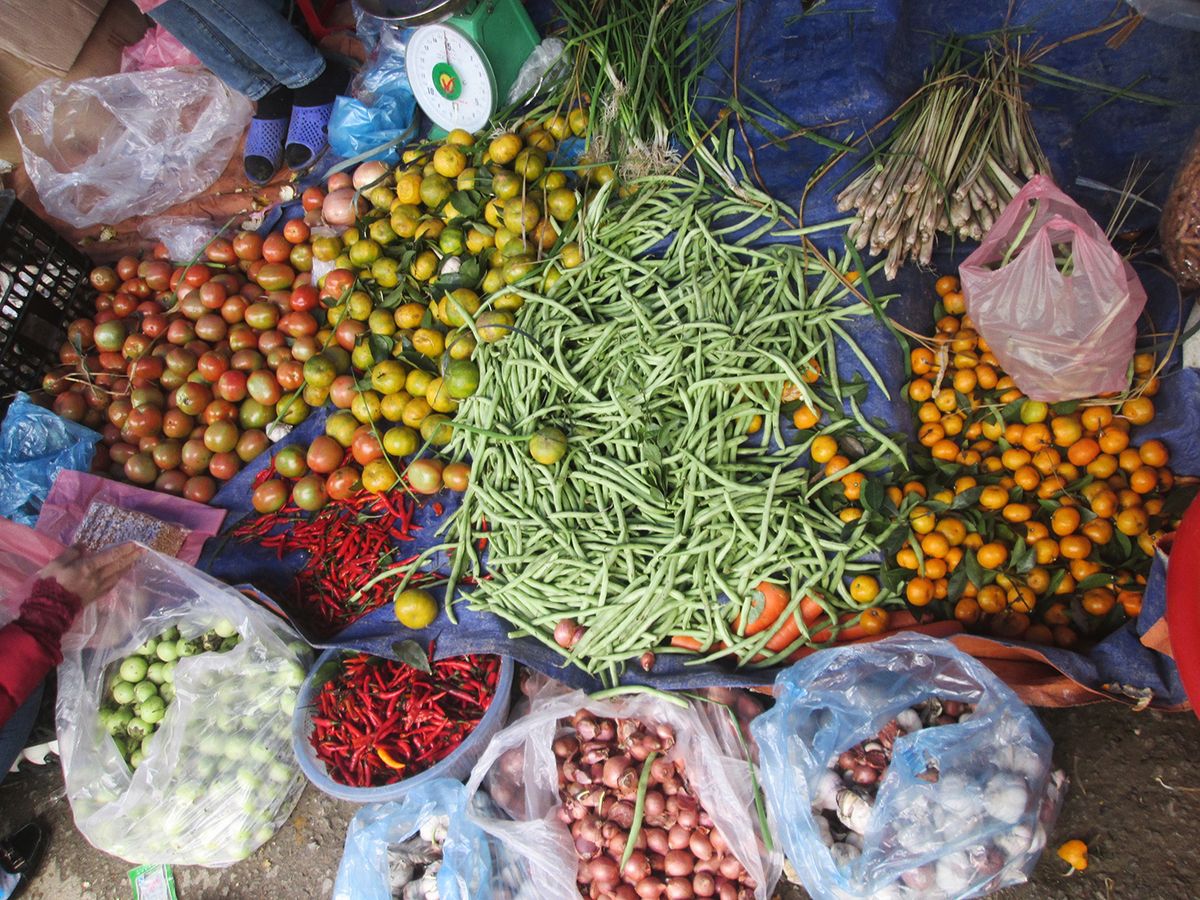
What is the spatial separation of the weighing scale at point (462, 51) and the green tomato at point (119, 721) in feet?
7.15

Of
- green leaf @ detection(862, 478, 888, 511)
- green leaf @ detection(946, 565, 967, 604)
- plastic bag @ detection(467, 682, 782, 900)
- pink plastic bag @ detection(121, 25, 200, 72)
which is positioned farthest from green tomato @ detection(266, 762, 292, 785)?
pink plastic bag @ detection(121, 25, 200, 72)

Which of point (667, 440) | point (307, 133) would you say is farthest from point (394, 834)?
point (307, 133)

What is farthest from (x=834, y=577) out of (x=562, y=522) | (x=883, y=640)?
(x=562, y=522)

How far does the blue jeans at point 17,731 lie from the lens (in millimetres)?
2385

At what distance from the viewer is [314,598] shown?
2.36 meters

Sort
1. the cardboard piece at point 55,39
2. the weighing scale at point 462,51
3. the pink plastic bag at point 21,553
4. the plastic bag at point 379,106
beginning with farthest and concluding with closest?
the cardboard piece at point 55,39 → the plastic bag at point 379,106 → the weighing scale at point 462,51 → the pink plastic bag at point 21,553

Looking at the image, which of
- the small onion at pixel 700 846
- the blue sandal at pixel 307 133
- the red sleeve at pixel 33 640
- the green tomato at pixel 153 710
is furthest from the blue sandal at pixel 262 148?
the small onion at pixel 700 846

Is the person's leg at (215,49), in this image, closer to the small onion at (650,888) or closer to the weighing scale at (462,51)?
the weighing scale at (462,51)

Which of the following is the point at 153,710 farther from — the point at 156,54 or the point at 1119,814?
Result: the point at 156,54

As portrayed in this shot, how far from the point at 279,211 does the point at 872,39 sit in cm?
241

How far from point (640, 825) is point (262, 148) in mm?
3129

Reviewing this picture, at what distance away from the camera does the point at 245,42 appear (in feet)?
9.99

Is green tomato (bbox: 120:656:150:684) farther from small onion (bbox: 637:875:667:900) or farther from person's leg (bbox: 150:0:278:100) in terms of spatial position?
person's leg (bbox: 150:0:278:100)

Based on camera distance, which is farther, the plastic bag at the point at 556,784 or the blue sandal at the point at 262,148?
the blue sandal at the point at 262,148
